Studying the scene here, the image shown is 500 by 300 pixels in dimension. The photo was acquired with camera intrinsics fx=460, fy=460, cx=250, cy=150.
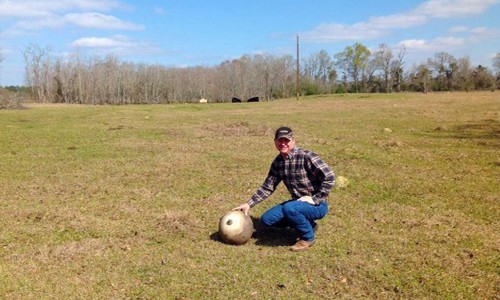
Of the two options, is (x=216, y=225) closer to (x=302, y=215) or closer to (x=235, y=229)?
(x=235, y=229)

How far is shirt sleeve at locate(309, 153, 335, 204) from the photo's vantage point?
6.28 meters

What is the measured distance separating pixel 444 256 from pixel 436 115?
2361 cm

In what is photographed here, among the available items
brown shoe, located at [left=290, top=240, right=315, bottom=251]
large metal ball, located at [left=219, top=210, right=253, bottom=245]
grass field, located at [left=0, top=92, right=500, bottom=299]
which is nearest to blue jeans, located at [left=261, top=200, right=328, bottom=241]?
brown shoe, located at [left=290, top=240, right=315, bottom=251]

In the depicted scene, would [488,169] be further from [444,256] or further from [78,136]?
[78,136]

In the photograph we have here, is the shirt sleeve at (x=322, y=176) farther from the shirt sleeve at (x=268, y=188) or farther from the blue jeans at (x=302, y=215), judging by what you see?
the shirt sleeve at (x=268, y=188)

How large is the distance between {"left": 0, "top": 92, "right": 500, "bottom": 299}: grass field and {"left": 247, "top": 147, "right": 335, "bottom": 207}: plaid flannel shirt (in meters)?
0.74

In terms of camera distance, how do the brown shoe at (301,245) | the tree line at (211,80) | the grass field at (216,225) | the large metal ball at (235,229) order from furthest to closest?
1. the tree line at (211,80)
2. the large metal ball at (235,229)
3. the brown shoe at (301,245)
4. the grass field at (216,225)

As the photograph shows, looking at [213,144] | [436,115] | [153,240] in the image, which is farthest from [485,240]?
[436,115]

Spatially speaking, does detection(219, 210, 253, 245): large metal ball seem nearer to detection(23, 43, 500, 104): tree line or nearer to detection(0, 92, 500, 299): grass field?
detection(0, 92, 500, 299): grass field

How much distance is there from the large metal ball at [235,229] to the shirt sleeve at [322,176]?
3.38 feet

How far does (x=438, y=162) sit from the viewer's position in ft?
41.9

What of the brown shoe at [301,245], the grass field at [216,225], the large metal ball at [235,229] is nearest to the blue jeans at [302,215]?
the brown shoe at [301,245]

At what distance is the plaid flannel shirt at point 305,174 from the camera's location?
6.32 meters

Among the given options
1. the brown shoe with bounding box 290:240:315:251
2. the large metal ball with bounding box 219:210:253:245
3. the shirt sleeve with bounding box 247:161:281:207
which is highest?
the shirt sleeve with bounding box 247:161:281:207
